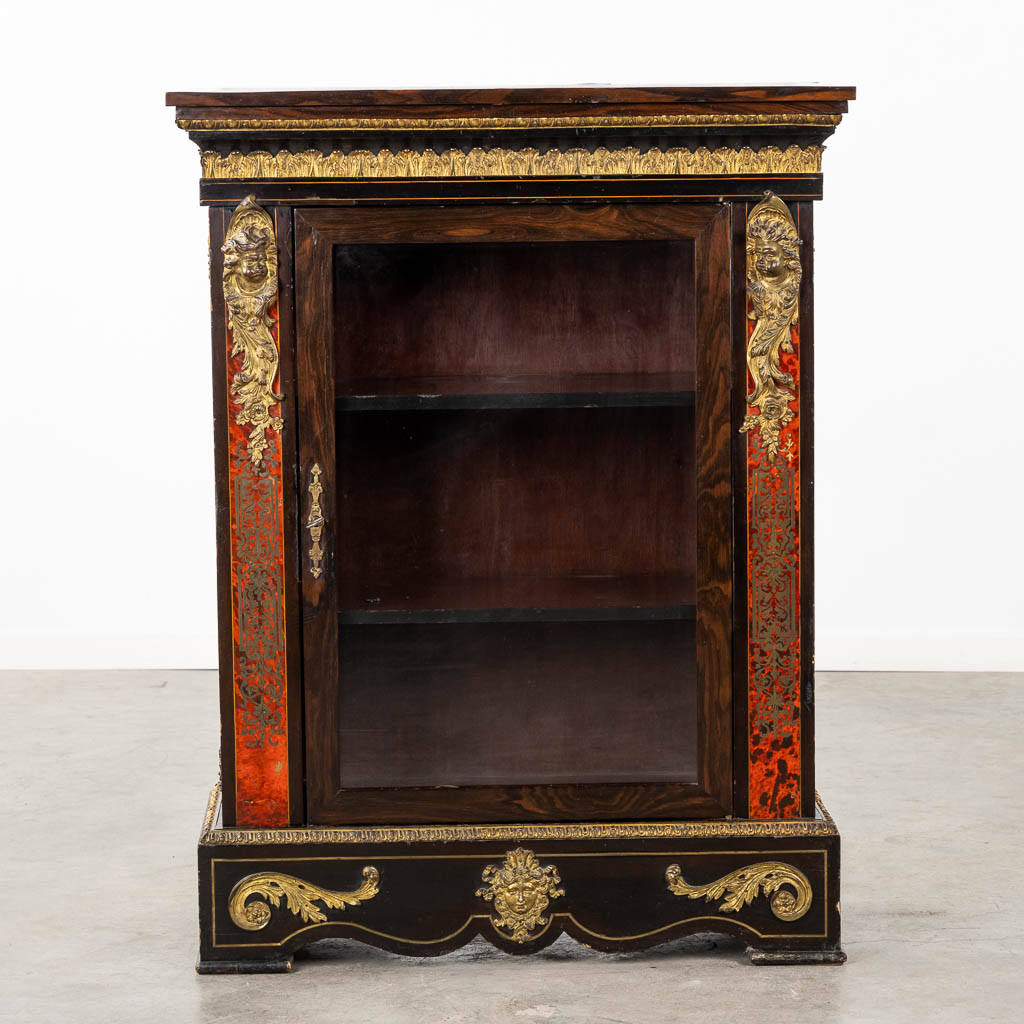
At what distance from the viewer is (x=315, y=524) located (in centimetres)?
285

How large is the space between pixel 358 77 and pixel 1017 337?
109 inches

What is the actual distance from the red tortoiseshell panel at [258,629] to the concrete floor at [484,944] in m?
0.37

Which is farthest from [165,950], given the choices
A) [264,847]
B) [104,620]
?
[104,620]

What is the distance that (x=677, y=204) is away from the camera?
2.82 metres

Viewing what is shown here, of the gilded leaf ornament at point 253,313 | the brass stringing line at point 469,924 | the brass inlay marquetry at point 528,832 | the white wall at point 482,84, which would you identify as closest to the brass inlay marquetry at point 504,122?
the gilded leaf ornament at point 253,313

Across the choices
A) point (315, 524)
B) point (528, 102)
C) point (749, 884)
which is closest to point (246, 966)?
point (315, 524)

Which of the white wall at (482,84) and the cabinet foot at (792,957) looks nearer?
the cabinet foot at (792,957)

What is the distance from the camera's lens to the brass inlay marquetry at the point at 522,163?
277 cm

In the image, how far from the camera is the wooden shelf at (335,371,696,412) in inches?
114

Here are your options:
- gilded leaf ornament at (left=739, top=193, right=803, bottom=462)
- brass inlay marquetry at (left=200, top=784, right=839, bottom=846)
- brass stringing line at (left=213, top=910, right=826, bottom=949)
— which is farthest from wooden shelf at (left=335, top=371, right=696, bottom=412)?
brass stringing line at (left=213, top=910, right=826, bottom=949)

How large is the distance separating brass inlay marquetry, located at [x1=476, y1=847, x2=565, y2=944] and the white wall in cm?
321

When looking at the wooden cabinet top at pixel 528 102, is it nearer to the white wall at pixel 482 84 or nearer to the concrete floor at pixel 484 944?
the concrete floor at pixel 484 944

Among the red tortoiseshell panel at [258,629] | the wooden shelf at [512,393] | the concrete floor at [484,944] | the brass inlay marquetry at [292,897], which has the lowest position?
the concrete floor at [484,944]

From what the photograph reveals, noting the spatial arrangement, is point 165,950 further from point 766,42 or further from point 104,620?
point 766,42
